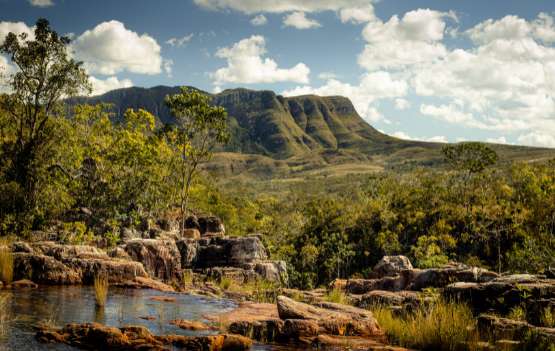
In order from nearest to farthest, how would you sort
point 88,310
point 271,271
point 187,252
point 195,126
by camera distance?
1. point 88,310
2. point 271,271
3. point 187,252
4. point 195,126

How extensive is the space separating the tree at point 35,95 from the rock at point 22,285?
592 inches

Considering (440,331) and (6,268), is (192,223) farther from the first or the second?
(440,331)

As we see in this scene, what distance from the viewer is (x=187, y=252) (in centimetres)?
3894

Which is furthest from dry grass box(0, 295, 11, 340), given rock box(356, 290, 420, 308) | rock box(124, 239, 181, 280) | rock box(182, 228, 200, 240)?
rock box(182, 228, 200, 240)

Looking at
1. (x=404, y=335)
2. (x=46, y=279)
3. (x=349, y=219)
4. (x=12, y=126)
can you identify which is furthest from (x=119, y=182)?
(x=349, y=219)

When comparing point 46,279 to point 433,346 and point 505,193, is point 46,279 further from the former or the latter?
point 505,193

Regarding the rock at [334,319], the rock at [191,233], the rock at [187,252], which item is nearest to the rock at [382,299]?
the rock at [334,319]

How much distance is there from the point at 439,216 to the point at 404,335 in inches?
2255

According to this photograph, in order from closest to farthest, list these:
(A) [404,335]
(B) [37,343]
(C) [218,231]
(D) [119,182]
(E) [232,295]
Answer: (B) [37,343] → (A) [404,335] → (E) [232,295] → (D) [119,182] → (C) [218,231]

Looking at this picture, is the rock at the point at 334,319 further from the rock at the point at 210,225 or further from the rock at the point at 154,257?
the rock at the point at 210,225

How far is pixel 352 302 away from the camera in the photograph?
19.8m

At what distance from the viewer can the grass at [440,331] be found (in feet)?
34.5

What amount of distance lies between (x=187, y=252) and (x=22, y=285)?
72.3 ft

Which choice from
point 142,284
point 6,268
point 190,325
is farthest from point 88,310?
point 142,284
